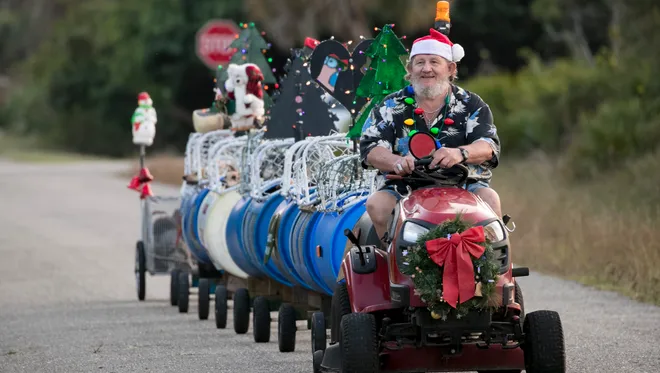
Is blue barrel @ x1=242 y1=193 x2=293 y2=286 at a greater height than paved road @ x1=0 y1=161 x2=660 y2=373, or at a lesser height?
greater

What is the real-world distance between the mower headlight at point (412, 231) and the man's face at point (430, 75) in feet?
3.45

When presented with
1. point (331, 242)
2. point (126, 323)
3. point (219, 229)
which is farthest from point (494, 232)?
point (126, 323)

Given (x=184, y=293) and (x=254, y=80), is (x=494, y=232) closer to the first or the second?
(x=254, y=80)

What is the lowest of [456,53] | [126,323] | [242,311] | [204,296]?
[126,323]

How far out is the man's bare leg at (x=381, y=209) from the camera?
8500 millimetres

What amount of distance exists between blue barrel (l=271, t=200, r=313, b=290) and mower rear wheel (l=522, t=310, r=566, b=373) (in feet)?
11.0

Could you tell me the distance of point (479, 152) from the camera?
841 cm

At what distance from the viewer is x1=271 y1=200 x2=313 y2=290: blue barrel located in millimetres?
11328

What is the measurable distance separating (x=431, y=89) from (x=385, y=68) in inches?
89.2

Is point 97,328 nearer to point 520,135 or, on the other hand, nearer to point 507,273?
point 507,273

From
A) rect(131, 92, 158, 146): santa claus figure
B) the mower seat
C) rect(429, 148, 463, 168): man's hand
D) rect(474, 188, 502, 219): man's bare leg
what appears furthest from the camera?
rect(131, 92, 158, 146): santa claus figure

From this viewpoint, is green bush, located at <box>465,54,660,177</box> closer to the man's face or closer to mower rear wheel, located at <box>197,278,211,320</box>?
mower rear wheel, located at <box>197,278,211,320</box>

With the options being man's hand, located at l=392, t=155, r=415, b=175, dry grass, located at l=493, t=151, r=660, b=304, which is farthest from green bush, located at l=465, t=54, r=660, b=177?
man's hand, located at l=392, t=155, r=415, b=175

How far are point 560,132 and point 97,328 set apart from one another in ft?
53.8
